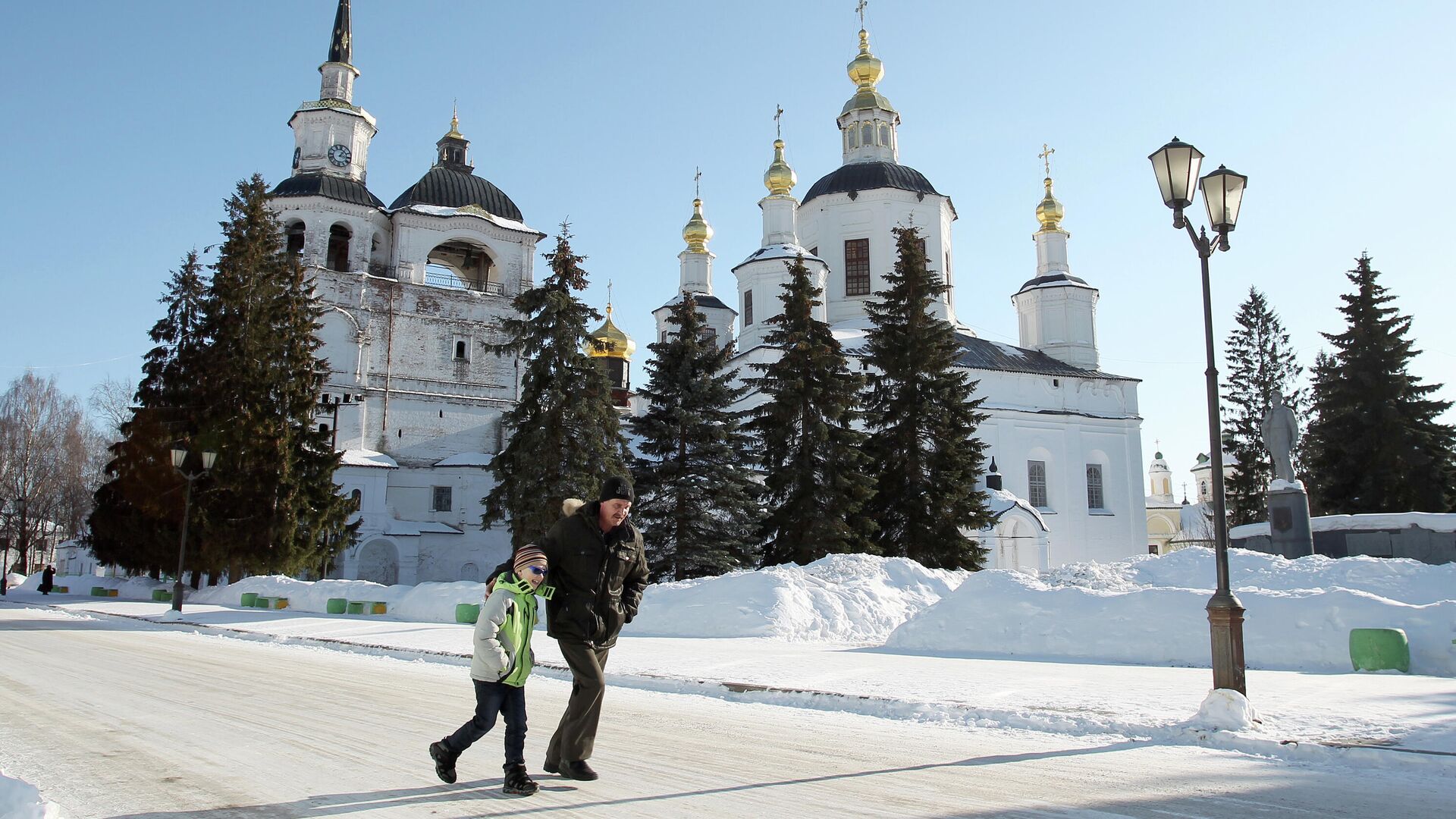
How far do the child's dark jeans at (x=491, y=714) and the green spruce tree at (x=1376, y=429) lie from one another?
3192cm

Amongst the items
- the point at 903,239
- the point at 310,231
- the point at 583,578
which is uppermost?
the point at 310,231

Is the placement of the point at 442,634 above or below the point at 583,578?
below

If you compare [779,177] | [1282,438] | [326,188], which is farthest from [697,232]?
[1282,438]

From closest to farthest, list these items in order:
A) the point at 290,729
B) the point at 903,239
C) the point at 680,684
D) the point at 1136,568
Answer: the point at 290,729
the point at 680,684
the point at 1136,568
the point at 903,239

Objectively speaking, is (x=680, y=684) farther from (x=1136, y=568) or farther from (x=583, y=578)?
(x=1136, y=568)

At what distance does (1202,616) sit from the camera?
1152 cm

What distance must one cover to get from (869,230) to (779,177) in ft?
16.9

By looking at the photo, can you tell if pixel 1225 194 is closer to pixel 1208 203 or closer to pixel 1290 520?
pixel 1208 203

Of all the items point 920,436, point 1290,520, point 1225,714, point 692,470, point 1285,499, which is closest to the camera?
point 1225,714

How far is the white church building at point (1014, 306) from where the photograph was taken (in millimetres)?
37938

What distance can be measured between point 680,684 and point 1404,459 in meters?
29.1

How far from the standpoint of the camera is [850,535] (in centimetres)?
2388

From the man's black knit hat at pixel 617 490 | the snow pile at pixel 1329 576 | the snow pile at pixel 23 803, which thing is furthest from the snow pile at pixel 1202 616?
the snow pile at pixel 23 803

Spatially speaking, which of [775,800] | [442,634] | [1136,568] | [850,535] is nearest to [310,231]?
[850,535]
